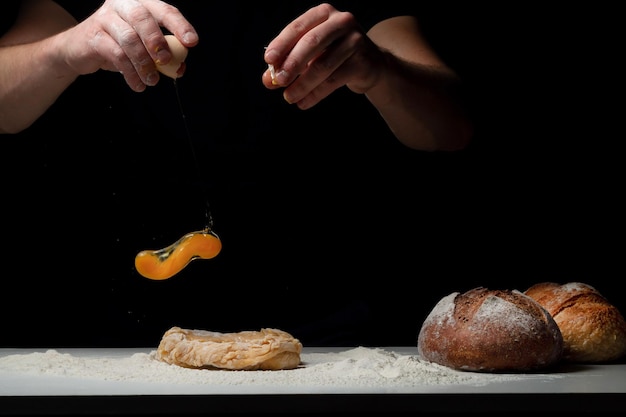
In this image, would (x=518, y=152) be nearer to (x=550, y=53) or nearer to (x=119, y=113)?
(x=550, y=53)

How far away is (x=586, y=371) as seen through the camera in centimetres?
139

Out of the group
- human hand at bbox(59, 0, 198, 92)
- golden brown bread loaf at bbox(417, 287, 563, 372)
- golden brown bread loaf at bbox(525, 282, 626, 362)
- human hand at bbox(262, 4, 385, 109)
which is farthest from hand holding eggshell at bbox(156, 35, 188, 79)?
golden brown bread loaf at bbox(525, 282, 626, 362)

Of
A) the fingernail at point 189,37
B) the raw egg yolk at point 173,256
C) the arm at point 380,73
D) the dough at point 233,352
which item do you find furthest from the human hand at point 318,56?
the dough at point 233,352

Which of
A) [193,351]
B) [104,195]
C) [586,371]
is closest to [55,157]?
[104,195]

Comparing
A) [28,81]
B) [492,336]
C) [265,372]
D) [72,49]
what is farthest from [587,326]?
[28,81]

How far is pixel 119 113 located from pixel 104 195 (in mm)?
223

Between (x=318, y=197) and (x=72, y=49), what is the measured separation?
0.80 metres

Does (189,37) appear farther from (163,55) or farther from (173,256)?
(173,256)

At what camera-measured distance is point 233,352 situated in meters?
1.34

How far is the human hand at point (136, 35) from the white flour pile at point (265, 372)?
1.66ft

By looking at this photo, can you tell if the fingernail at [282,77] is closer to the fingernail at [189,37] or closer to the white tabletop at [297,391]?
the fingernail at [189,37]

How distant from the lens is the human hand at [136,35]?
4.43 feet

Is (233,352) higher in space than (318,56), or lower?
lower

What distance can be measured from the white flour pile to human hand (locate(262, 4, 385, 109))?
1.70 feet
